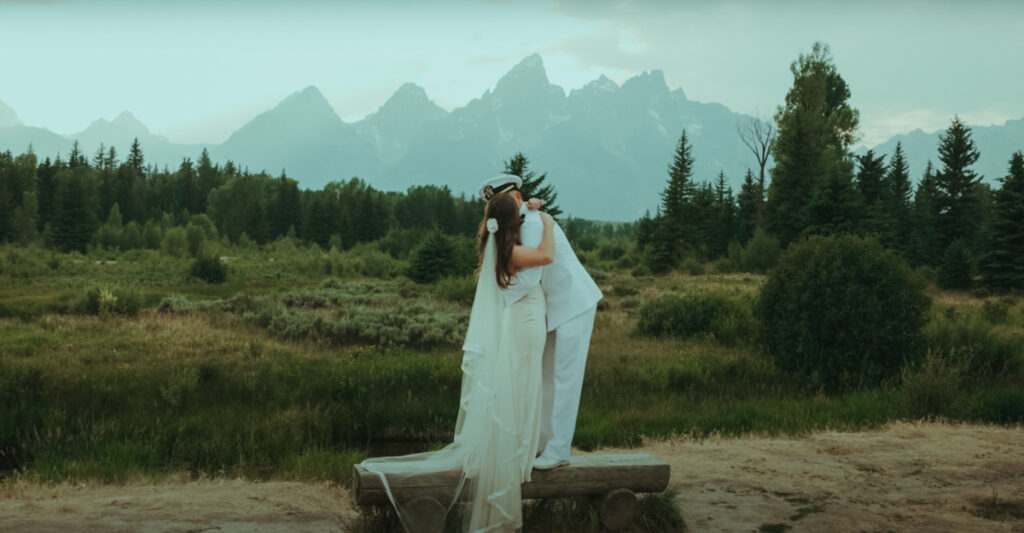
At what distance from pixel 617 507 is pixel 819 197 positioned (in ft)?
133

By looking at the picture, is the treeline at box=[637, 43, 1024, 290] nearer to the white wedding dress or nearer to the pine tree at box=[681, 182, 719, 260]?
the pine tree at box=[681, 182, 719, 260]

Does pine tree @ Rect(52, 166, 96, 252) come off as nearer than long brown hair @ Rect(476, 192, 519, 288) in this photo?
No

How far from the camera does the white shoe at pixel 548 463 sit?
533 cm

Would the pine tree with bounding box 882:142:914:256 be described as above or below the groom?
above

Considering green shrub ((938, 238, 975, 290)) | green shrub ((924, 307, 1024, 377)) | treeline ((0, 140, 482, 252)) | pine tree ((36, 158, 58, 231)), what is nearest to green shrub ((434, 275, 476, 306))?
green shrub ((924, 307, 1024, 377))

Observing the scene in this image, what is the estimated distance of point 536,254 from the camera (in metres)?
5.08

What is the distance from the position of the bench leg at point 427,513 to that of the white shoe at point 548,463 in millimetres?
742

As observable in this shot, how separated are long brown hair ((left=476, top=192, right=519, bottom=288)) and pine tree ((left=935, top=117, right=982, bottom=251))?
49025mm

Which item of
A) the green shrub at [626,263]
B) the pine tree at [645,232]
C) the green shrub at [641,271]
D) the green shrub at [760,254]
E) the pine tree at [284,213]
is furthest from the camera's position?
the pine tree at [284,213]

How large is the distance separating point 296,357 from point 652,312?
10034 millimetres

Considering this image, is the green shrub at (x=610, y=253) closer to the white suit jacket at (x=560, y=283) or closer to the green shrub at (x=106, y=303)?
the green shrub at (x=106, y=303)

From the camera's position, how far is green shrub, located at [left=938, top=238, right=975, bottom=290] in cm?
3656

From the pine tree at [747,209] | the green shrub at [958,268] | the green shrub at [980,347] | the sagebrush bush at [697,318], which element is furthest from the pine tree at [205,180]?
the green shrub at [980,347]

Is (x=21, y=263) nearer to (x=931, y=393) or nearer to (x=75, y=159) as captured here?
(x=931, y=393)
